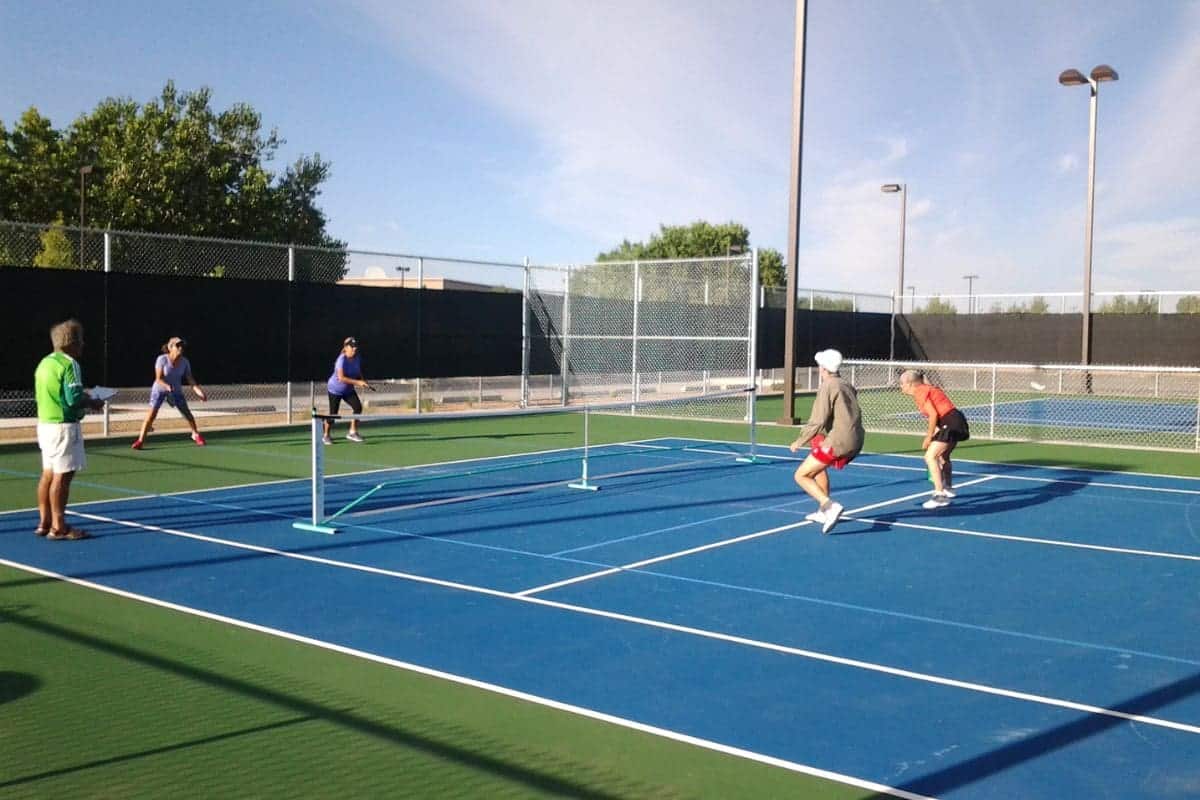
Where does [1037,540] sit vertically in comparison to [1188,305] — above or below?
below

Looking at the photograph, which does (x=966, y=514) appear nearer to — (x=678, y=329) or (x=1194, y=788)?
(x=1194, y=788)

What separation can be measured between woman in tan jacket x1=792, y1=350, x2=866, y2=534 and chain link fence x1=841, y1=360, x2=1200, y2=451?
31.6 ft

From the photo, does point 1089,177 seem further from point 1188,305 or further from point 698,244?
point 698,244

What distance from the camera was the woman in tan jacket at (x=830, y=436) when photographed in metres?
10.6

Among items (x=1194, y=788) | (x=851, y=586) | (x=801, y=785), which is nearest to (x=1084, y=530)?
(x=851, y=586)

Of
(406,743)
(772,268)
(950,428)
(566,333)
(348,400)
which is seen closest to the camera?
(406,743)

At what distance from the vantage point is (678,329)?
27391 mm

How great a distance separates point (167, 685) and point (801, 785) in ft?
11.3

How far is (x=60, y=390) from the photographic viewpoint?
9391mm

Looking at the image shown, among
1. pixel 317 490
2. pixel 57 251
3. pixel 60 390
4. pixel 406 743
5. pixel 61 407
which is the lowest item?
pixel 406 743

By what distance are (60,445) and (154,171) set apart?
3309 cm

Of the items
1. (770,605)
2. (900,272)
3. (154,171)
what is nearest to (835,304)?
(900,272)

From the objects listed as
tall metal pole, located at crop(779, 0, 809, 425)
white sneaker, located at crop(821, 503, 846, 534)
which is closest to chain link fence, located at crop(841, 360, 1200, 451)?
tall metal pole, located at crop(779, 0, 809, 425)

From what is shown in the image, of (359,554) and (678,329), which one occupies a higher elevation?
(678,329)
